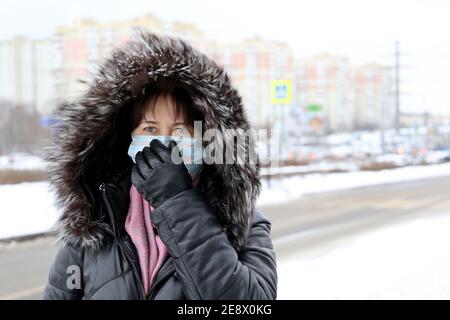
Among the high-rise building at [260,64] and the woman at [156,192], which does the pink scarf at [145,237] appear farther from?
the high-rise building at [260,64]

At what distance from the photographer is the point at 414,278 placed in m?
4.59

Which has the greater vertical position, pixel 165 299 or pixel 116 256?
pixel 116 256

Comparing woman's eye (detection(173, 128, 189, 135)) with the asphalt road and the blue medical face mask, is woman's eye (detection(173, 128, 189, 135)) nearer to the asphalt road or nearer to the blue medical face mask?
the blue medical face mask

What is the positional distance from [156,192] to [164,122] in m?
0.24

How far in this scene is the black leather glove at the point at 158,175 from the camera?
1219mm

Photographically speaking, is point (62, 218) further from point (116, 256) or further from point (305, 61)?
point (305, 61)

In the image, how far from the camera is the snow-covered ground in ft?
13.5

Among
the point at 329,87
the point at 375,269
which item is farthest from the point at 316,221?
the point at 329,87

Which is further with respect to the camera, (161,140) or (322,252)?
(322,252)

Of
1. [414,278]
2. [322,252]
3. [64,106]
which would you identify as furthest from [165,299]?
[322,252]

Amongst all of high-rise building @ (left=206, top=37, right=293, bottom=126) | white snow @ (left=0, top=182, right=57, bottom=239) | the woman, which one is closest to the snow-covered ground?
the woman

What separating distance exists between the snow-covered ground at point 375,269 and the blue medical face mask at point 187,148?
3.00 meters

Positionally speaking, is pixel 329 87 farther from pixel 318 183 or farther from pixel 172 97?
pixel 172 97
